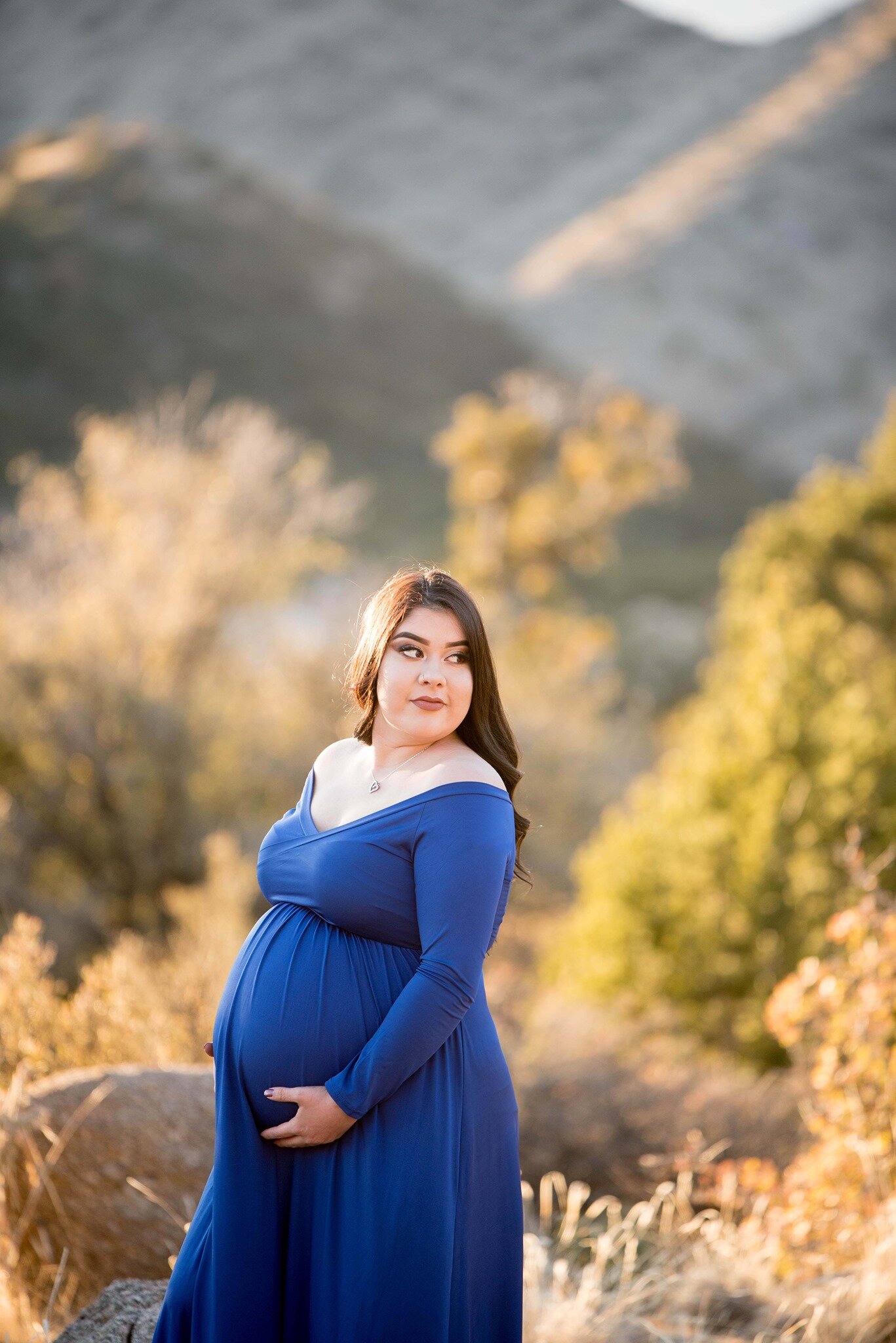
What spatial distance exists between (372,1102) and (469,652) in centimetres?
82

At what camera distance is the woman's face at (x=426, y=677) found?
6.08 ft

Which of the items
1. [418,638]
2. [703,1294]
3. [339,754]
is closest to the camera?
[418,638]

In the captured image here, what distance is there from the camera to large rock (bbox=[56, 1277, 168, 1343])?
211 centimetres

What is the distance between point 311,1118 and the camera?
170cm

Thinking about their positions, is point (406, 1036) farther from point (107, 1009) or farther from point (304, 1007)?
point (107, 1009)

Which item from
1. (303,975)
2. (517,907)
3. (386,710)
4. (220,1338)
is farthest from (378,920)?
(517,907)

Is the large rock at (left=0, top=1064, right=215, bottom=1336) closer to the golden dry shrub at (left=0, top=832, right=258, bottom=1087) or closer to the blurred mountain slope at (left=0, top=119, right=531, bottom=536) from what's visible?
the golden dry shrub at (left=0, top=832, right=258, bottom=1087)

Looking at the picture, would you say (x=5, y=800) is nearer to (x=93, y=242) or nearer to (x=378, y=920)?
(x=378, y=920)

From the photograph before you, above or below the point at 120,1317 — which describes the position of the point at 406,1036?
above

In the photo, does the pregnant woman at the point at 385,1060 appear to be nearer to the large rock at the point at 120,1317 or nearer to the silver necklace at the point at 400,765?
the silver necklace at the point at 400,765

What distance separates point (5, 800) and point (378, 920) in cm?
596

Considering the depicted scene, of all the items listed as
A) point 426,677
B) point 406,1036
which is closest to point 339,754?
point 426,677

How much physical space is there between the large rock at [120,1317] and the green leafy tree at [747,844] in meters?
4.36

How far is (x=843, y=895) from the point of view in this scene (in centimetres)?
567
